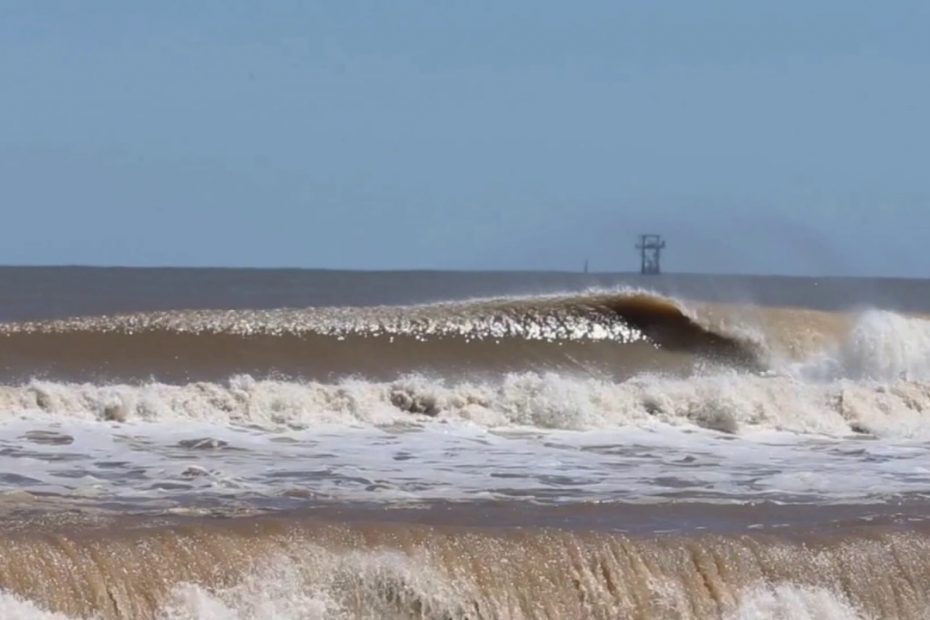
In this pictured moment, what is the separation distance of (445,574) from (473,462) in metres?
5.66

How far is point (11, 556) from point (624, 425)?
440 inches

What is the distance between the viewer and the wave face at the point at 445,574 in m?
10.7

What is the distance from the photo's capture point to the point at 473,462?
17.1 m

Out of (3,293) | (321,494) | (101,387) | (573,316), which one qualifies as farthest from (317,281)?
(321,494)

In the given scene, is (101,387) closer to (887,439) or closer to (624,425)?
(624,425)

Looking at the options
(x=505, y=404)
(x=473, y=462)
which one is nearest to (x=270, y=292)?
(x=505, y=404)

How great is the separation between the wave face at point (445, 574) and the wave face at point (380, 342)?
11.0 meters

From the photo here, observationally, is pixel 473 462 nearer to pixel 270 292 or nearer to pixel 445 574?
pixel 445 574

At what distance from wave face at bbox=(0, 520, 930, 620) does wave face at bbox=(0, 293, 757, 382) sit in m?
11.0

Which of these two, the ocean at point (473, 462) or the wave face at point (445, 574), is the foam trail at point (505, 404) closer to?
the ocean at point (473, 462)

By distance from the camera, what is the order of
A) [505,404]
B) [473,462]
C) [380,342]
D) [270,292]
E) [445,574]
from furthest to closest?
[270,292] → [380,342] → [505,404] → [473,462] → [445,574]

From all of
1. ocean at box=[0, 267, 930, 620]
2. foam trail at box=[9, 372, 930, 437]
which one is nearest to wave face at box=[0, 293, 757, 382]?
ocean at box=[0, 267, 930, 620]

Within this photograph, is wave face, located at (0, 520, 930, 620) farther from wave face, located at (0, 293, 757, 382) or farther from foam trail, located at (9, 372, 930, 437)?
wave face, located at (0, 293, 757, 382)

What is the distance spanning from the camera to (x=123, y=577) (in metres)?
10.7
